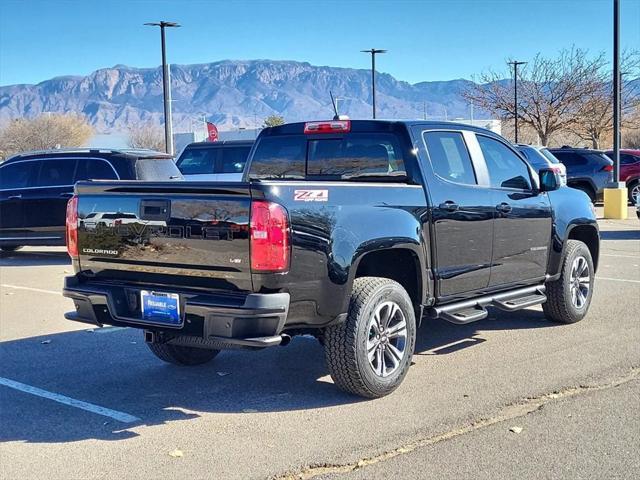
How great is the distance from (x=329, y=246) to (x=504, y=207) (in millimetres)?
2309

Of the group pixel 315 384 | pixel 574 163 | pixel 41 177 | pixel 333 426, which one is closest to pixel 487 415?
pixel 333 426

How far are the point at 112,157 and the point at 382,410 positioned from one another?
8.78 meters

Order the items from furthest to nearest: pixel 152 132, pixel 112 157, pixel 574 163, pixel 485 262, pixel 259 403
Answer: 1. pixel 152 132
2. pixel 574 163
3. pixel 112 157
4. pixel 485 262
5. pixel 259 403

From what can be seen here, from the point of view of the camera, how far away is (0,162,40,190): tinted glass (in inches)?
538

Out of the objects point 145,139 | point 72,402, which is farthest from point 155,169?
point 145,139

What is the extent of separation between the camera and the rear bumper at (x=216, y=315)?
15.5 feet

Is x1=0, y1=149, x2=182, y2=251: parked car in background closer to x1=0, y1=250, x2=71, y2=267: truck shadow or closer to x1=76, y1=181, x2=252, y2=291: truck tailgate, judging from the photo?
x1=0, y1=250, x2=71, y2=267: truck shadow

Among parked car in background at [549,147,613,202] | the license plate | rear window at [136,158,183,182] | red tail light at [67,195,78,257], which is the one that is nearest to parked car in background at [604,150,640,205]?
parked car in background at [549,147,613,202]

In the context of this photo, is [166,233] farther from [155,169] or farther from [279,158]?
[155,169]

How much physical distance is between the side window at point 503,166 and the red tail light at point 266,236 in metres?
2.67

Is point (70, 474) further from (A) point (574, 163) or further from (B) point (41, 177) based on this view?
(A) point (574, 163)

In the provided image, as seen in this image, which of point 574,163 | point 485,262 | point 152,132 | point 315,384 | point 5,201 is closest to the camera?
point 315,384

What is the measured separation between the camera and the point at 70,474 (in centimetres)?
429

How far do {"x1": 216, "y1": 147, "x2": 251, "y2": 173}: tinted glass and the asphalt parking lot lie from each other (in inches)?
332
